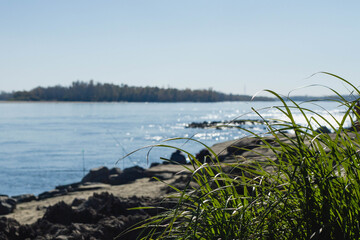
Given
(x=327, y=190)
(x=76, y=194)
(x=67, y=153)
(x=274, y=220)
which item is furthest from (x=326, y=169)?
(x=67, y=153)

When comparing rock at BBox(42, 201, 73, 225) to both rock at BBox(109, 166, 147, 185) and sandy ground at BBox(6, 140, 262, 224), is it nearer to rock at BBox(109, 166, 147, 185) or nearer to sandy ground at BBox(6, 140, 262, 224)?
sandy ground at BBox(6, 140, 262, 224)

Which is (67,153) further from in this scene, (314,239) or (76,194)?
(314,239)

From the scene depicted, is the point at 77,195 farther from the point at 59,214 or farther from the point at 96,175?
the point at 96,175

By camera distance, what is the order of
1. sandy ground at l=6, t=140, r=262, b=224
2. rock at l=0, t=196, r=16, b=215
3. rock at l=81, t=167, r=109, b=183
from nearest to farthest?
sandy ground at l=6, t=140, r=262, b=224 → rock at l=0, t=196, r=16, b=215 → rock at l=81, t=167, r=109, b=183

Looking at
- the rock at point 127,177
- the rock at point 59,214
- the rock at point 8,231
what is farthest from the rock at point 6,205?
the rock at point 127,177

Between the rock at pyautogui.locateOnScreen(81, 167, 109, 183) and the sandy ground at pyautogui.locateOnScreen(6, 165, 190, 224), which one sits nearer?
the sandy ground at pyautogui.locateOnScreen(6, 165, 190, 224)

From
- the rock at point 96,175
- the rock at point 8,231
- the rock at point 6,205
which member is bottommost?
the rock at point 96,175

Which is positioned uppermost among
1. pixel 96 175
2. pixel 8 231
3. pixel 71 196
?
pixel 8 231

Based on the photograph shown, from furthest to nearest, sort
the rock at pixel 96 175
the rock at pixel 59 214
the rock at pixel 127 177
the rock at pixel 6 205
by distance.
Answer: the rock at pixel 96 175, the rock at pixel 127 177, the rock at pixel 6 205, the rock at pixel 59 214

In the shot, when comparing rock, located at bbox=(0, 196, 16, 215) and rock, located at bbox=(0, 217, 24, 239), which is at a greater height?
rock, located at bbox=(0, 217, 24, 239)

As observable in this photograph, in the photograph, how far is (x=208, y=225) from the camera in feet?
8.72

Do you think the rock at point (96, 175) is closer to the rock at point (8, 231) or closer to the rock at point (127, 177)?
the rock at point (127, 177)

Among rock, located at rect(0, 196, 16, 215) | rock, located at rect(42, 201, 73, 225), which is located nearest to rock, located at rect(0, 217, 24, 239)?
rock, located at rect(42, 201, 73, 225)

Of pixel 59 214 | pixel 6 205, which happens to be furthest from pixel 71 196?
pixel 59 214
